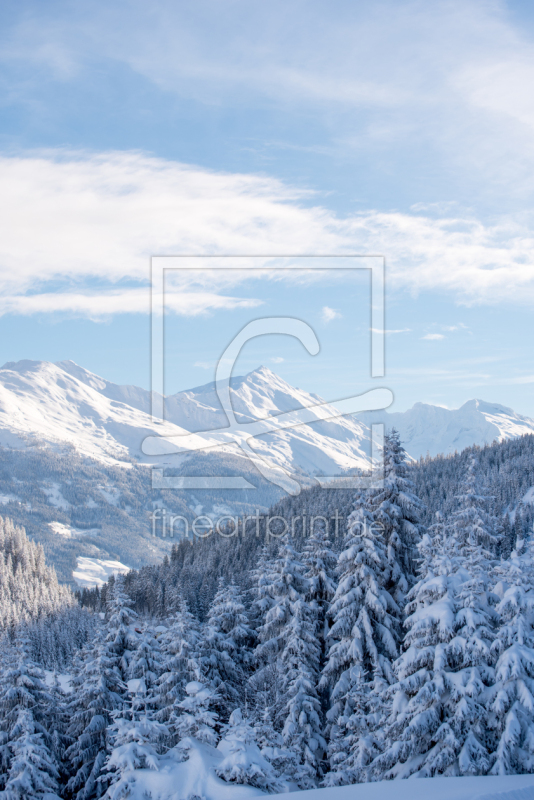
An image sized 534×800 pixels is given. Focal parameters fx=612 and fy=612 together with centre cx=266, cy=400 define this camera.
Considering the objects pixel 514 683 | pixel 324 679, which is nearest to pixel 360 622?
pixel 324 679

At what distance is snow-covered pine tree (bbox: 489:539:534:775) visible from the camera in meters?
16.1

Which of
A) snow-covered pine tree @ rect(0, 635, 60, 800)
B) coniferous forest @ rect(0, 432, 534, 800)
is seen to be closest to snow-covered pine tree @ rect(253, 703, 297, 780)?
coniferous forest @ rect(0, 432, 534, 800)

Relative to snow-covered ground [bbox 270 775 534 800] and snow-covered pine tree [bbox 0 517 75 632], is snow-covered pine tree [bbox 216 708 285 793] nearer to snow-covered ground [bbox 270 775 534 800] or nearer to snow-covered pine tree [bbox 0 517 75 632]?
snow-covered ground [bbox 270 775 534 800]

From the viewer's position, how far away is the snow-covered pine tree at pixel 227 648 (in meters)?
30.4

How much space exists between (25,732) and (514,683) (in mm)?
19784

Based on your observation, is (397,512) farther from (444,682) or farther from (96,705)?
(96,705)

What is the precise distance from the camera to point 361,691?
22047 millimetres

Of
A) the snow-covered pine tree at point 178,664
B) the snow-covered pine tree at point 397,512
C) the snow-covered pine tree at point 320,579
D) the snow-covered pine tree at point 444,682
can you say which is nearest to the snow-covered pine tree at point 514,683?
the snow-covered pine tree at point 444,682

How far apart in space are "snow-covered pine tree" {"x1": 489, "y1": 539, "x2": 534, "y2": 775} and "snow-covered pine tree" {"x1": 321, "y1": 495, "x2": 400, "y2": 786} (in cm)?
663

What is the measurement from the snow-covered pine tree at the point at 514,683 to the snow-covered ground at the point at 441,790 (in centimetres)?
95

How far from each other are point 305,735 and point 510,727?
10333 mm

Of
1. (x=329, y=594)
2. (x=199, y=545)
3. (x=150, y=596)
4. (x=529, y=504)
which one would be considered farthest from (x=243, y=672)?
(x=199, y=545)

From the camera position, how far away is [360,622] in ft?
79.8

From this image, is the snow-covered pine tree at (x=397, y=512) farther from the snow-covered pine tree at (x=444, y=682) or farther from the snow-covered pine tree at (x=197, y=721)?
the snow-covered pine tree at (x=197, y=721)
